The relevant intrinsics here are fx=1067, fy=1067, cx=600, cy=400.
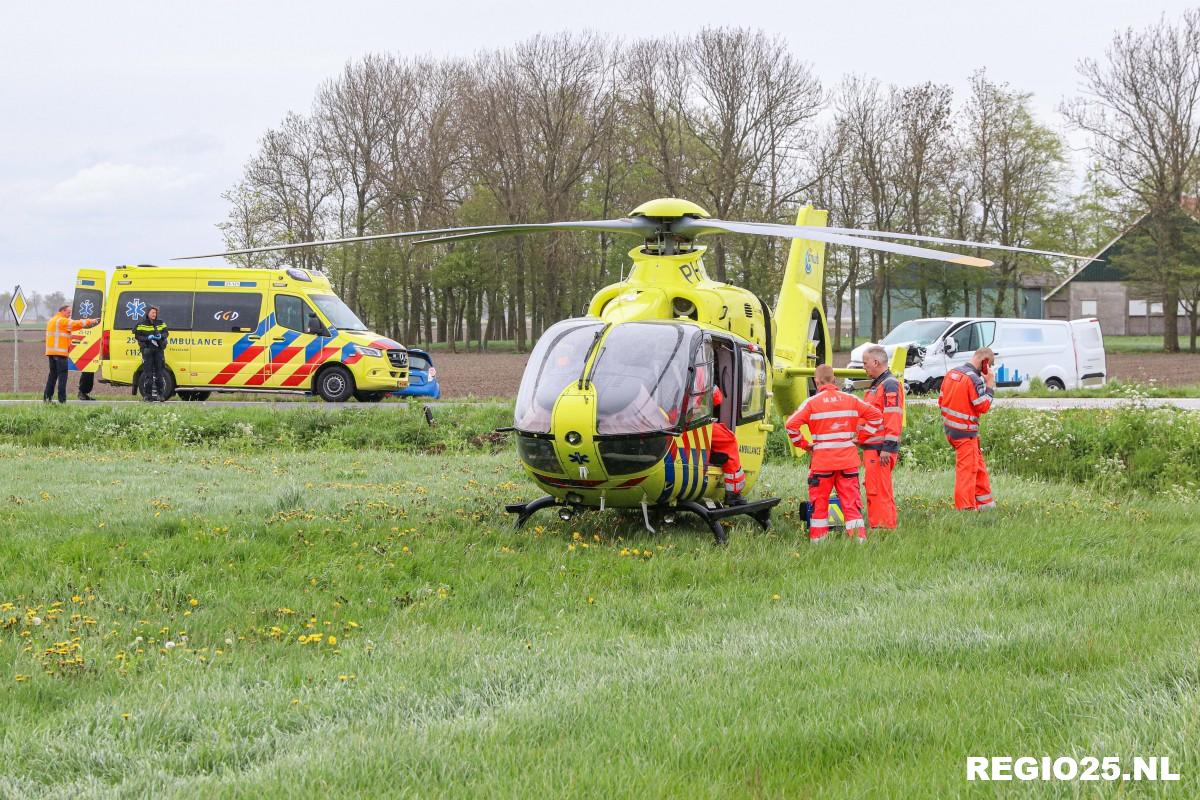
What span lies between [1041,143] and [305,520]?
50.8 m

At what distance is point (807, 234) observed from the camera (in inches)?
362

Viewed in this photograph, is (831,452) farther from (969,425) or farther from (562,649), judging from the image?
(562,649)

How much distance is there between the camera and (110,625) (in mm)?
6574

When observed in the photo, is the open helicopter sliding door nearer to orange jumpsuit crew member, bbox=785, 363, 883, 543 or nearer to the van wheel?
orange jumpsuit crew member, bbox=785, 363, 883, 543

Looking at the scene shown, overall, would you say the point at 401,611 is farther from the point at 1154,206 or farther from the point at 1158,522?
the point at 1154,206

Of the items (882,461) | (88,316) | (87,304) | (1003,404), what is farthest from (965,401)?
(87,304)

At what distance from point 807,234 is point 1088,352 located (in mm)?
19963

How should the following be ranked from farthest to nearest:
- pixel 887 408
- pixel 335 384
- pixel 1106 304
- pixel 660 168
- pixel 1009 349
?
pixel 1106 304 → pixel 660 168 → pixel 1009 349 → pixel 335 384 → pixel 887 408

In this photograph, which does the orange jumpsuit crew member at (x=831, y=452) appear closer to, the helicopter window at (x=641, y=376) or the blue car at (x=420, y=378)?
the helicopter window at (x=641, y=376)

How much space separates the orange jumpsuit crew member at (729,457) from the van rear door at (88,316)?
57.6ft

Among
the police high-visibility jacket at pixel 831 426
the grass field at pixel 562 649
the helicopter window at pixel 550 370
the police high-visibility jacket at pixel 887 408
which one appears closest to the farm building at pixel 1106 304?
the police high-visibility jacket at pixel 887 408

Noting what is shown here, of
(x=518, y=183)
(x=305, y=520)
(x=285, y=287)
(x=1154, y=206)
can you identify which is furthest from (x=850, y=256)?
(x=305, y=520)

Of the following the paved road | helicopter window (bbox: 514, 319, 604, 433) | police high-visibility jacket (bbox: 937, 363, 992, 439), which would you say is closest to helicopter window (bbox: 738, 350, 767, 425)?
helicopter window (bbox: 514, 319, 604, 433)

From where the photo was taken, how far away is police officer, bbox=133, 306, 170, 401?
69.4ft
